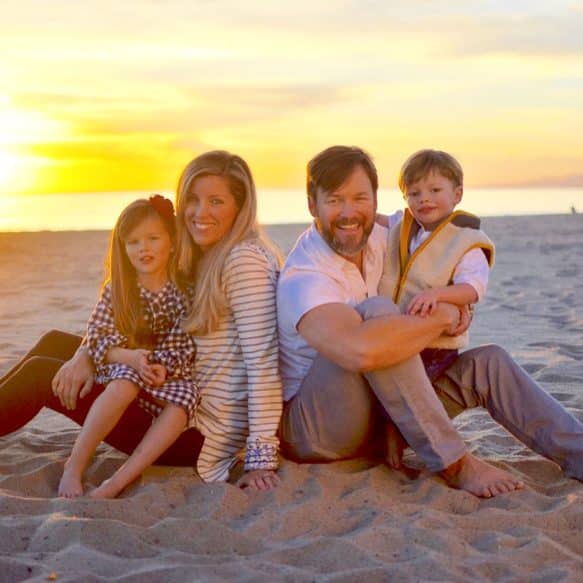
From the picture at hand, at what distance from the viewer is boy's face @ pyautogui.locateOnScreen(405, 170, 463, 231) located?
169 inches

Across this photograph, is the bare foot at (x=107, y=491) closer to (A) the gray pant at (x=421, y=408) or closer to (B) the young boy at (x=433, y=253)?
(A) the gray pant at (x=421, y=408)

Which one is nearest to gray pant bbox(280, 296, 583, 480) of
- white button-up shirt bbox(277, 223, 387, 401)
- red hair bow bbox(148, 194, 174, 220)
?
white button-up shirt bbox(277, 223, 387, 401)

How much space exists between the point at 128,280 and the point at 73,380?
49 centimetres

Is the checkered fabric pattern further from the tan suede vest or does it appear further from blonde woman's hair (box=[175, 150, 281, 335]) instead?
the tan suede vest

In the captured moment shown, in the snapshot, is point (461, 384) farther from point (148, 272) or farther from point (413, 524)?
point (148, 272)

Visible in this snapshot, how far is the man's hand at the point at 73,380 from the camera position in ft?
12.7

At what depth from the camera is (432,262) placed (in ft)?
13.5

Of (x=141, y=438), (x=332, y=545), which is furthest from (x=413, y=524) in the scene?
(x=141, y=438)

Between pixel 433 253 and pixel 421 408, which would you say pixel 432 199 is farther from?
pixel 421 408

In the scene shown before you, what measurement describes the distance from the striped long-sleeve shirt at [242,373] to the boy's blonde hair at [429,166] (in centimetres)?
85

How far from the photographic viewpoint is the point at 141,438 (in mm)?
3967

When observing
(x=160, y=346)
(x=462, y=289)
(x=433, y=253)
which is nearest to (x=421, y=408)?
(x=462, y=289)

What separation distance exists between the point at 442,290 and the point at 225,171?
1.01 m

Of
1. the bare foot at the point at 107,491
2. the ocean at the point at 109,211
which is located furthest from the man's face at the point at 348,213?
the ocean at the point at 109,211
